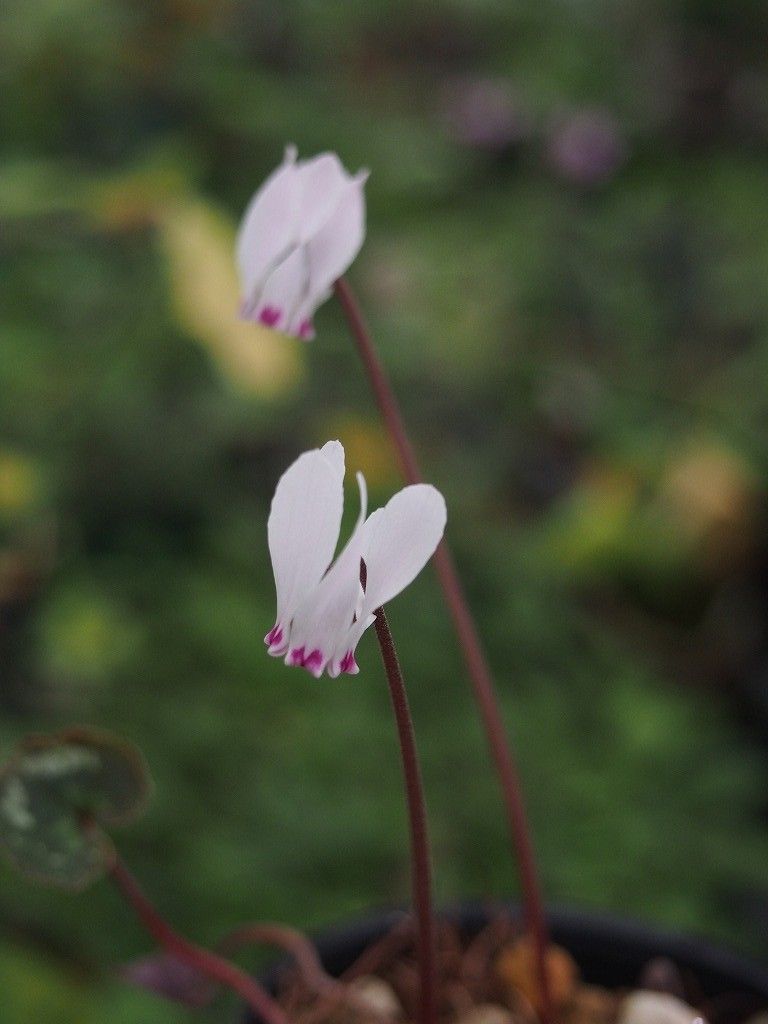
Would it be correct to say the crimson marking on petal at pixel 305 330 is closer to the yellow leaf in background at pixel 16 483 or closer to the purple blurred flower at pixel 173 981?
the purple blurred flower at pixel 173 981

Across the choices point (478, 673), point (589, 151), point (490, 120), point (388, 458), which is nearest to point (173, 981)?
point (478, 673)

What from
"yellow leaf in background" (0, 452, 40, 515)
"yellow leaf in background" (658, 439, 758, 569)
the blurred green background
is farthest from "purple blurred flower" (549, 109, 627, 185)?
"yellow leaf in background" (0, 452, 40, 515)

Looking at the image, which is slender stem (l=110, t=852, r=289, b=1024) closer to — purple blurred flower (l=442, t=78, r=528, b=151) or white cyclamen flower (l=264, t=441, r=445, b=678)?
white cyclamen flower (l=264, t=441, r=445, b=678)

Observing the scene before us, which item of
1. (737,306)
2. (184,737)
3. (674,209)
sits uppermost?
(674,209)

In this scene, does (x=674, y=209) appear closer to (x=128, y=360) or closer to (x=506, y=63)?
(x=506, y=63)

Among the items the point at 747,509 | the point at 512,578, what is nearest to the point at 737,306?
the point at 747,509

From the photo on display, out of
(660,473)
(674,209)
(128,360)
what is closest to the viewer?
(128,360)

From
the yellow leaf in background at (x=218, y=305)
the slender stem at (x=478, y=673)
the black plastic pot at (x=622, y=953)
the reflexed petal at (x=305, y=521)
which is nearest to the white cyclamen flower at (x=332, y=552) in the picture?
the reflexed petal at (x=305, y=521)
